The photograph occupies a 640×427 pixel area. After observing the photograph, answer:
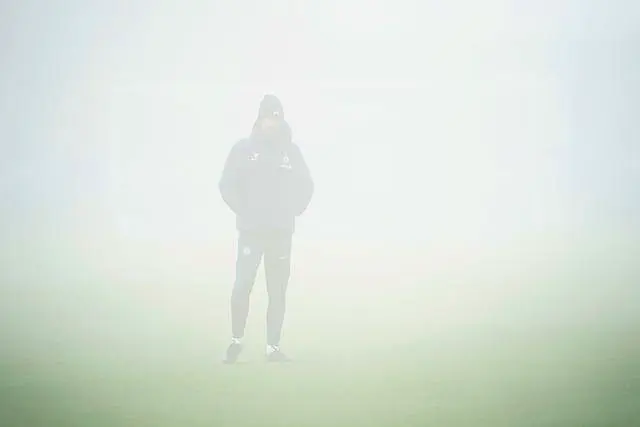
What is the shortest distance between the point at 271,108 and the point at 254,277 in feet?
2.20

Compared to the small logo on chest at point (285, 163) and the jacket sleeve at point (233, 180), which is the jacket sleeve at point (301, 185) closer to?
the small logo on chest at point (285, 163)

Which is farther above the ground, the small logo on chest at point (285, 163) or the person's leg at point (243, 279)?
the small logo on chest at point (285, 163)

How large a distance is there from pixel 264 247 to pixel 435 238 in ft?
2.38

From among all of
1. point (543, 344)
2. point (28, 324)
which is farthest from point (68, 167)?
point (543, 344)

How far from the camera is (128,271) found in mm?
3631

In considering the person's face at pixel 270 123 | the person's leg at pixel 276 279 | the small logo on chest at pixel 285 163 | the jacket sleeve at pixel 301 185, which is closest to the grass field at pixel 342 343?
the person's leg at pixel 276 279

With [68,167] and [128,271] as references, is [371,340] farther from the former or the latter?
[68,167]

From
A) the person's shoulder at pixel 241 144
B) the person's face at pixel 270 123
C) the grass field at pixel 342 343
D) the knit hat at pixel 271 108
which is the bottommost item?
the grass field at pixel 342 343

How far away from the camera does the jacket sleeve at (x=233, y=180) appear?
3549 millimetres

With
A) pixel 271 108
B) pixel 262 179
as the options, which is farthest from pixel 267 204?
pixel 271 108

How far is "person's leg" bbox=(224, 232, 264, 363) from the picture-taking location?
359cm

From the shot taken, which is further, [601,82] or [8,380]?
[601,82]

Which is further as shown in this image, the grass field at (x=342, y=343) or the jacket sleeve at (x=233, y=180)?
the jacket sleeve at (x=233, y=180)

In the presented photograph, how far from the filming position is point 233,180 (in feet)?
11.6
